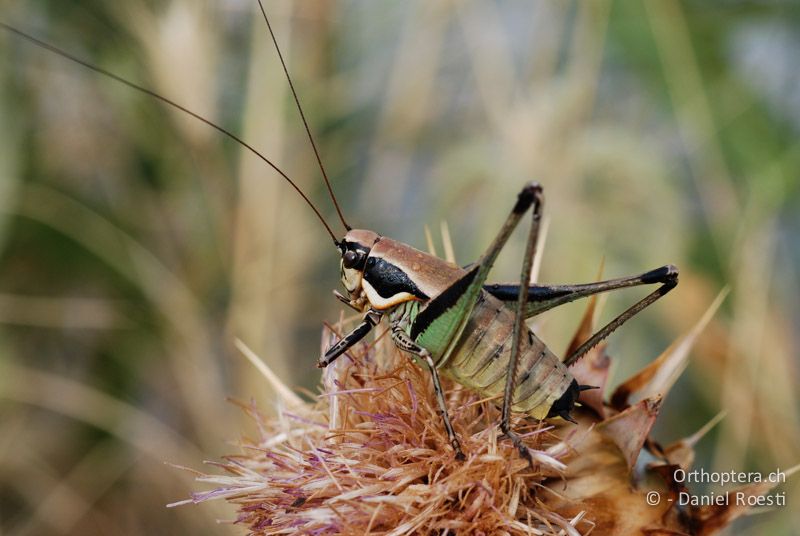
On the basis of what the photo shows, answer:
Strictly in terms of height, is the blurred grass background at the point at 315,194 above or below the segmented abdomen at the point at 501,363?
above

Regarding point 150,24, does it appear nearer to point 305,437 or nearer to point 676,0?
point 676,0

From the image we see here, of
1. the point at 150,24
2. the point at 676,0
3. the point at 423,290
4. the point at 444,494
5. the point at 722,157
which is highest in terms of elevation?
the point at 150,24

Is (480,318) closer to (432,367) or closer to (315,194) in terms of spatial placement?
(432,367)

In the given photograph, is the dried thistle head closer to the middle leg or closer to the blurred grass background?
the middle leg

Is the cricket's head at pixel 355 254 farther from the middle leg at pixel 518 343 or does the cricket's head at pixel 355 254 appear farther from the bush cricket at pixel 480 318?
the middle leg at pixel 518 343

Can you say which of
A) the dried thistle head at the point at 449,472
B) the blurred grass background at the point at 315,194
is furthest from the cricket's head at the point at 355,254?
the blurred grass background at the point at 315,194

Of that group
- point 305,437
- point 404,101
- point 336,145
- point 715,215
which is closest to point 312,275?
point 336,145

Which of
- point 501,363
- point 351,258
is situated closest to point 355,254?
point 351,258
